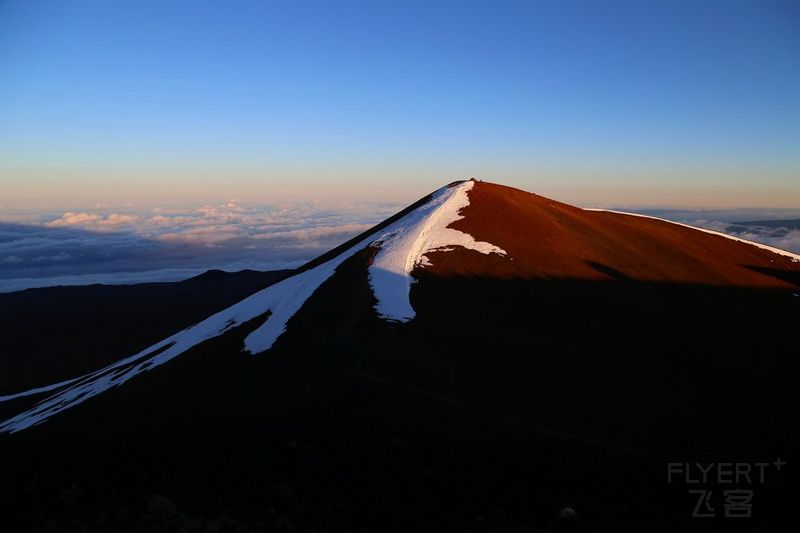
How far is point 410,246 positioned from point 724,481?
991 inches

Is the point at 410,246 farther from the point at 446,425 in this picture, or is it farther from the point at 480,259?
the point at 446,425

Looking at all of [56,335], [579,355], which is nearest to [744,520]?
[579,355]

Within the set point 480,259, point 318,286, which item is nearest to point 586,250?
point 480,259

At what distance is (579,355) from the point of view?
27.3 m

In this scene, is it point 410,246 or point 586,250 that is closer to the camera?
point 410,246

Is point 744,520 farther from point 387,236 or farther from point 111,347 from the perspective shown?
point 111,347

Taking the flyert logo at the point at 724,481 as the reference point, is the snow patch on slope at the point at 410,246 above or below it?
above

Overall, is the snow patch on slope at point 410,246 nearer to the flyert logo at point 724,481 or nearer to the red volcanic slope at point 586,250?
the red volcanic slope at point 586,250

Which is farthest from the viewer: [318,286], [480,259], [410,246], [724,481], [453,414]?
[410,246]

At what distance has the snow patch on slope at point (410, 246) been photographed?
32125 mm

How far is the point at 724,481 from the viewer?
1755 centimetres

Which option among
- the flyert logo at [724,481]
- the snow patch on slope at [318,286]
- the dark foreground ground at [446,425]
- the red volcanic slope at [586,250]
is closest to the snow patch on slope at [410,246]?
the snow patch on slope at [318,286]

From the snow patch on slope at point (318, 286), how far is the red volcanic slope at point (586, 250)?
145 centimetres

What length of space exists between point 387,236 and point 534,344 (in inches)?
717
